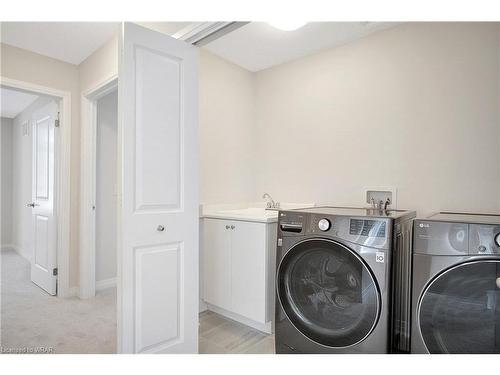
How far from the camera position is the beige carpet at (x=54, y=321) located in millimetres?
1998

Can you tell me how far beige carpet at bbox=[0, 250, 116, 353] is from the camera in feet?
6.55

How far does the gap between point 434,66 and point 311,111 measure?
96 cm

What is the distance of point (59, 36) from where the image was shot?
7.92 ft

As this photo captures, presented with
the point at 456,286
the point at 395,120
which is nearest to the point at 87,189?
the point at 395,120

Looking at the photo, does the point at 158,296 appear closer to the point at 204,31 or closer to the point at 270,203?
the point at 204,31

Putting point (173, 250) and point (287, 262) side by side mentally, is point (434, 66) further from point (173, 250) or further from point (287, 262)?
point (173, 250)

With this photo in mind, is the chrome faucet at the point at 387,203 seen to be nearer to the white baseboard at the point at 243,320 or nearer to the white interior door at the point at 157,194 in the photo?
the white baseboard at the point at 243,320

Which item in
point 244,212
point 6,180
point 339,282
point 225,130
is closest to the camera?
point 339,282

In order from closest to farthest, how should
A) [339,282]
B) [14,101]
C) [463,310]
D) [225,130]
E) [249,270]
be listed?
[463,310], [339,282], [249,270], [225,130], [14,101]

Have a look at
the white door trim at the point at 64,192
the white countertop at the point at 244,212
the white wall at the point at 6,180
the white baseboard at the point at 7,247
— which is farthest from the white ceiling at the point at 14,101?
the white countertop at the point at 244,212

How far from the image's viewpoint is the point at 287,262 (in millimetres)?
1830

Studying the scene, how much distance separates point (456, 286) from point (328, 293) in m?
0.61
